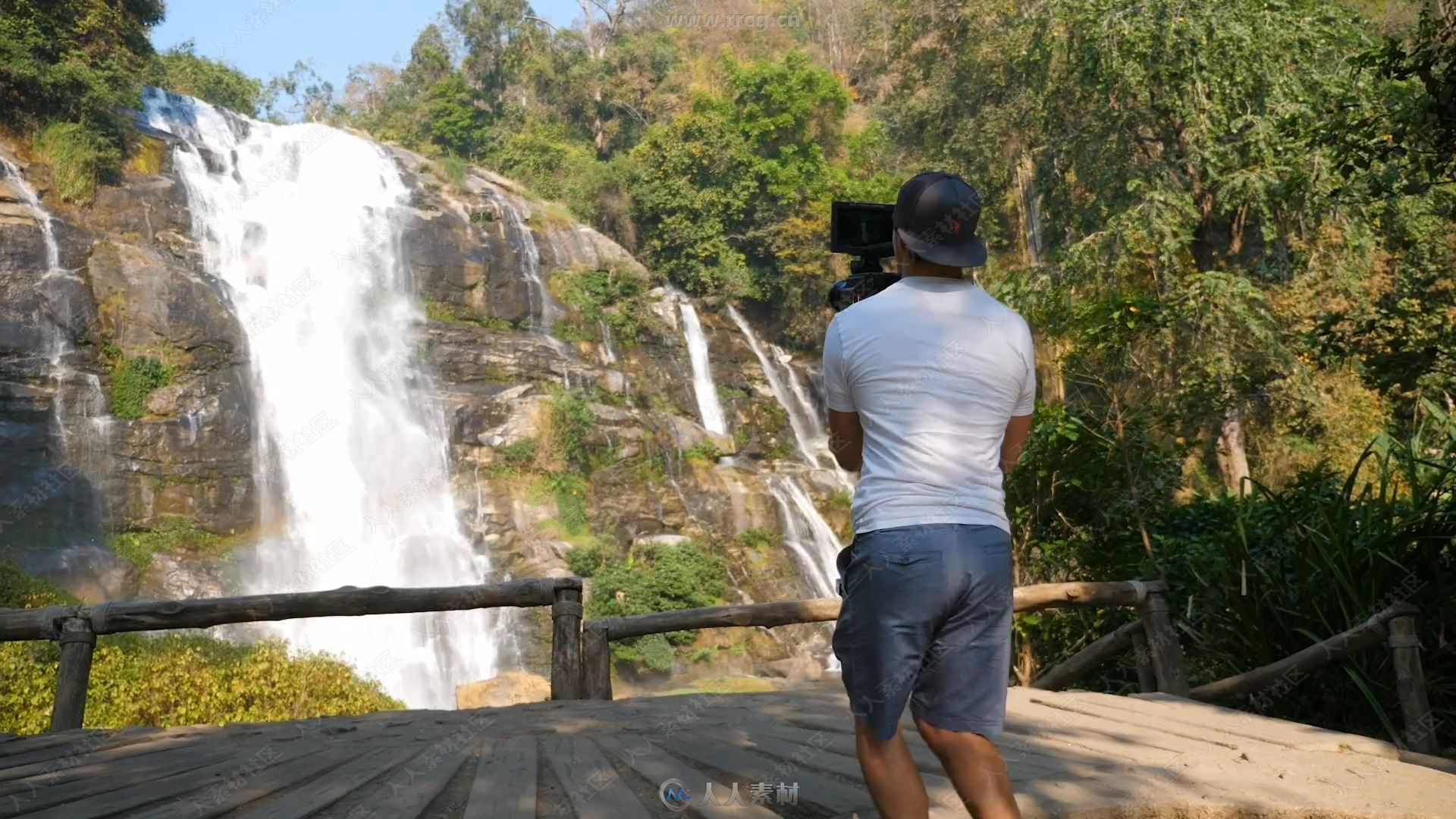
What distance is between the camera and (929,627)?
2.28 m

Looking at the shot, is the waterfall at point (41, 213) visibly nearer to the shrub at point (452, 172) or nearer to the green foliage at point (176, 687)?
the shrub at point (452, 172)

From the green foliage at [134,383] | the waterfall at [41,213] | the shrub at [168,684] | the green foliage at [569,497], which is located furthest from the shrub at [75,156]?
the shrub at [168,684]

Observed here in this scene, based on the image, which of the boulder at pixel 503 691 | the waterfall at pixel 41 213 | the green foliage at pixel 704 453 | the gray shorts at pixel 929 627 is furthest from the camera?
the green foliage at pixel 704 453

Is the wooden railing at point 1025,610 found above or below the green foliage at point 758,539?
above

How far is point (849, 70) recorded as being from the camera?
45656 mm

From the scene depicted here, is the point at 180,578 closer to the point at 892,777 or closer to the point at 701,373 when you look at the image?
the point at 701,373

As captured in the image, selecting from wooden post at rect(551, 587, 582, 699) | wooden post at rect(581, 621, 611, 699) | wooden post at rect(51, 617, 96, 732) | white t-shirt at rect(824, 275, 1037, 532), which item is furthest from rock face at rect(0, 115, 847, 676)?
white t-shirt at rect(824, 275, 1037, 532)

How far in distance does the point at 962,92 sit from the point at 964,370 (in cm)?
2163

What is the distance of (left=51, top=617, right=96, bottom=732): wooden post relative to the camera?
4.70 metres

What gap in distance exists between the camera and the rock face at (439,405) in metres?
17.0

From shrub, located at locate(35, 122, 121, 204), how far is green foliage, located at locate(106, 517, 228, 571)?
6574 millimetres

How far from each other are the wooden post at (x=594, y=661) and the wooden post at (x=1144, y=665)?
2.34 m

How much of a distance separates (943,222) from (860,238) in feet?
2.59

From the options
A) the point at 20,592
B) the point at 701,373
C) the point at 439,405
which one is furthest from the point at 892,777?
the point at 701,373
